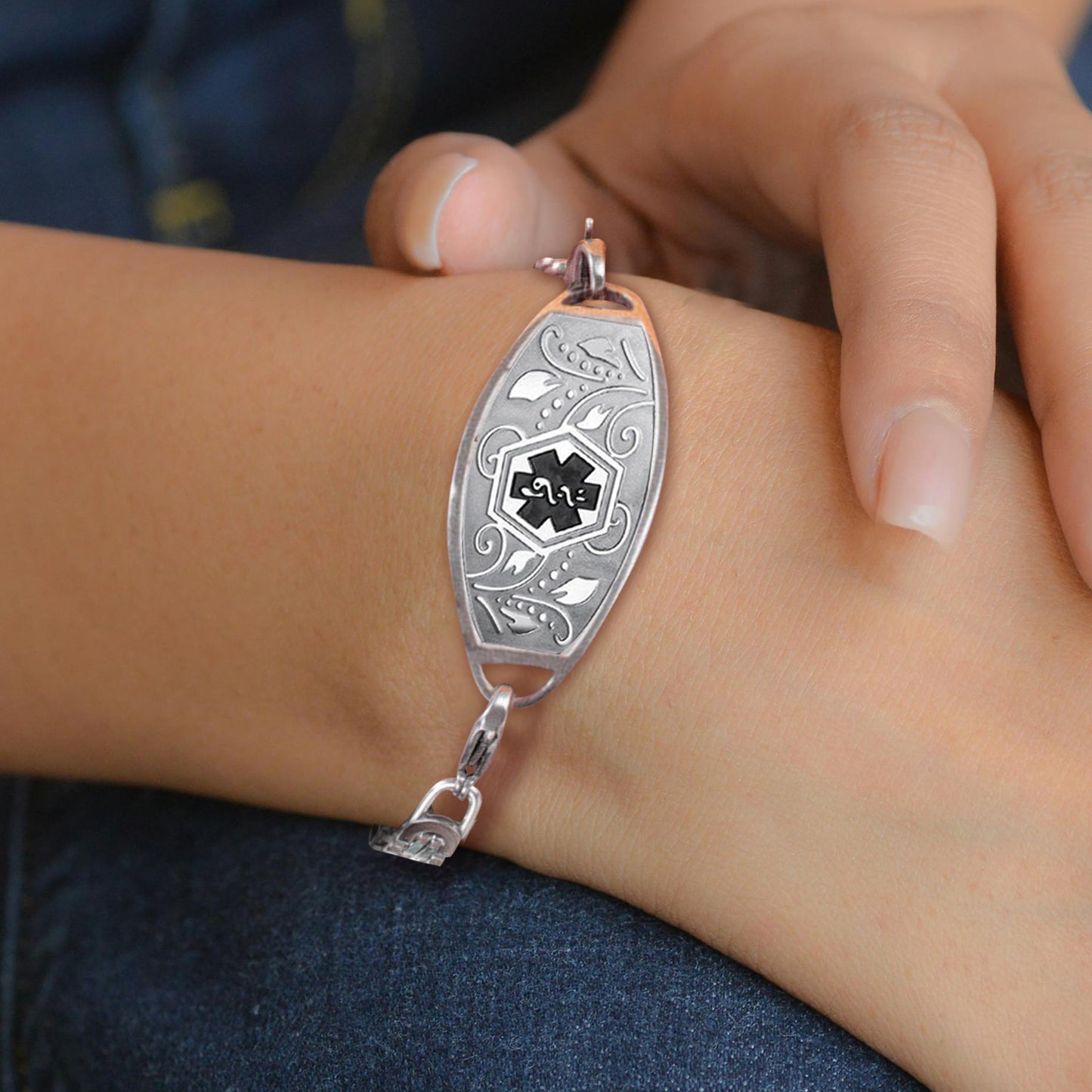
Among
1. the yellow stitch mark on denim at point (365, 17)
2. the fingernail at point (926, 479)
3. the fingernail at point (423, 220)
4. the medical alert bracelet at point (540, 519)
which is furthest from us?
the yellow stitch mark on denim at point (365, 17)

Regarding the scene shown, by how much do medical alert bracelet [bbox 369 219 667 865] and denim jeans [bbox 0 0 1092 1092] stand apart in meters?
0.13

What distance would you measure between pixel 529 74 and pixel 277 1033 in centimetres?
150

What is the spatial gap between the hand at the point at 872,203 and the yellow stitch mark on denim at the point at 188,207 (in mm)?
545

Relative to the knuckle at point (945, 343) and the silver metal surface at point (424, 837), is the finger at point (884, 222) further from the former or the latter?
the silver metal surface at point (424, 837)

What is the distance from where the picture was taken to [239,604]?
2.74ft

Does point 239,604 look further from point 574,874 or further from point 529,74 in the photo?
point 529,74

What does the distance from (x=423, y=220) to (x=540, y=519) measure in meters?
0.33

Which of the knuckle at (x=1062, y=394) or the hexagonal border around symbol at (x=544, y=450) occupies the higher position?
the knuckle at (x=1062, y=394)

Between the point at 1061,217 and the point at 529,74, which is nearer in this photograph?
the point at 1061,217

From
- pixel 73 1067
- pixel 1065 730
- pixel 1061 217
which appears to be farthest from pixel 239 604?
pixel 1061 217

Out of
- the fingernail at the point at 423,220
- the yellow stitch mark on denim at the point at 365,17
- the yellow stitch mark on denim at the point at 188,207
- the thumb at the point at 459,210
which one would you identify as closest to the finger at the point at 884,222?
the thumb at the point at 459,210

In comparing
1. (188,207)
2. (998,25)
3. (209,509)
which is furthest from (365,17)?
(209,509)

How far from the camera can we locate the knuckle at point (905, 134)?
83cm

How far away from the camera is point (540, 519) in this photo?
75 centimetres
